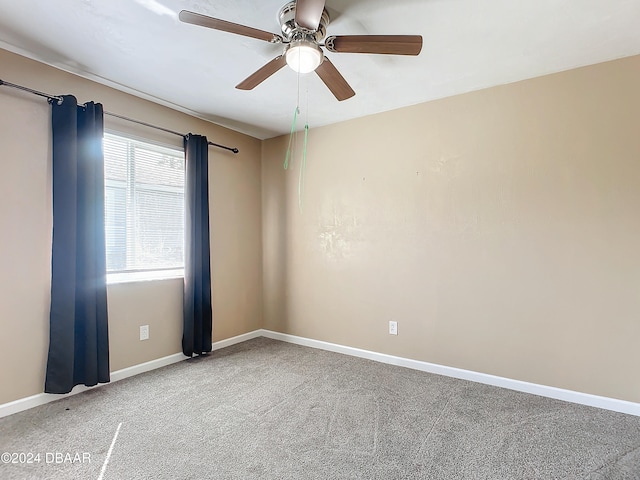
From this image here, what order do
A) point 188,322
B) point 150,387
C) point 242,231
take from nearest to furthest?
point 150,387, point 188,322, point 242,231

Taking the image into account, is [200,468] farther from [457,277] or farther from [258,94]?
[258,94]

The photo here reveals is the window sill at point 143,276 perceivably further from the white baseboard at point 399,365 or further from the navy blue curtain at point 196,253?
the white baseboard at point 399,365

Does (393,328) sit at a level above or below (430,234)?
below

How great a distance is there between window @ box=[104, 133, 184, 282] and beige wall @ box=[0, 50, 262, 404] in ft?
0.45

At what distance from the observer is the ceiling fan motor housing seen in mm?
1816

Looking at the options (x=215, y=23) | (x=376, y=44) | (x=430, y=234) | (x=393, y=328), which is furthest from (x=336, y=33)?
(x=393, y=328)

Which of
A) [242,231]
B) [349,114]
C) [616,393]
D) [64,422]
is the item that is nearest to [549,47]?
[349,114]

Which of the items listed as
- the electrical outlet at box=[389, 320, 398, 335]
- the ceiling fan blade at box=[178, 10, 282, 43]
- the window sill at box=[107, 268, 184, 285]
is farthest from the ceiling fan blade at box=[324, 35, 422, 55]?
the window sill at box=[107, 268, 184, 285]

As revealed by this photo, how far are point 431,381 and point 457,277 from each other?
89cm

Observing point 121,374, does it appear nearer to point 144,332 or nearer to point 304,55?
point 144,332

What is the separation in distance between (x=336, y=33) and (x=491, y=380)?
2800 millimetres

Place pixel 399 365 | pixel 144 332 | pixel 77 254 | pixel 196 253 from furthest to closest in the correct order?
pixel 196 253 < pixel 399 365 < pixel 144 332 < pixel 77 254

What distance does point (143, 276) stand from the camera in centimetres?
311

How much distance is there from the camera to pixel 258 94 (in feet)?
9.70
